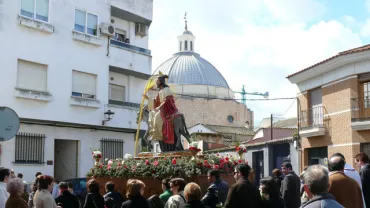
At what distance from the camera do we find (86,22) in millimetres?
22719

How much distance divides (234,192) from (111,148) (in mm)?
17358

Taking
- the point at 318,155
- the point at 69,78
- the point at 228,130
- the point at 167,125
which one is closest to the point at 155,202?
the point at 167,125

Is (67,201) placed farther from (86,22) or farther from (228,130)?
(228,130)

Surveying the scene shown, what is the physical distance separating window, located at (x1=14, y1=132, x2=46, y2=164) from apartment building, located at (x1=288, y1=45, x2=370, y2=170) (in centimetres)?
1185

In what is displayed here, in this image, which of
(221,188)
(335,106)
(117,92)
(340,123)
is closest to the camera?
(221,188)

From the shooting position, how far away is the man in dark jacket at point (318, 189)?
14.5 ft

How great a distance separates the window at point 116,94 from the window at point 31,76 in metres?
3.98

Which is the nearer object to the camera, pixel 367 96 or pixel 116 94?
pixel 367 96

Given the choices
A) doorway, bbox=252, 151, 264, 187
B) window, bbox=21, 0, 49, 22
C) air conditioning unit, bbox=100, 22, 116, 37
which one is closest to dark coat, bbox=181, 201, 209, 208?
window, bbox=21, 0, 49, 22

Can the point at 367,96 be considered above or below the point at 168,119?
above

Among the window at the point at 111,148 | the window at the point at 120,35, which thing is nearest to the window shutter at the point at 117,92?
the window at the point at 111,148

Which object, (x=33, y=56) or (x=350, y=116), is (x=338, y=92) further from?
(x=33, y=56)

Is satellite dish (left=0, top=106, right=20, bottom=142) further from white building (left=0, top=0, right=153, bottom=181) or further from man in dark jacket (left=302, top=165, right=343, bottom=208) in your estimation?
white building (left=0, top=0, right=153, bottom=181)

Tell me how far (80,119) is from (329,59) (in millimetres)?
11001
